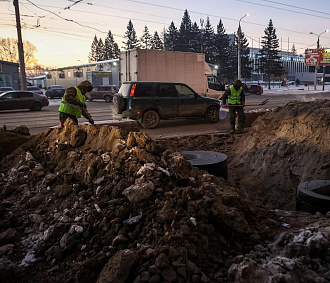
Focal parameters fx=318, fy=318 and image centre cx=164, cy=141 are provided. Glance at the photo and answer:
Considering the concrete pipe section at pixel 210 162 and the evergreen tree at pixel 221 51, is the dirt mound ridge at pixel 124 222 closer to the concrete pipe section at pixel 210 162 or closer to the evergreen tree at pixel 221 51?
the concrete pipe section at pixel 210 162

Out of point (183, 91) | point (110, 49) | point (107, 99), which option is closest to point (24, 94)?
point (107, 99)

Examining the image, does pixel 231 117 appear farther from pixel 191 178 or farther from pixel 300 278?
pixel 300 278

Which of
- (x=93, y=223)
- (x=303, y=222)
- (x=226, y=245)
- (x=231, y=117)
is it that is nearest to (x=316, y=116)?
(x=231, y=117)

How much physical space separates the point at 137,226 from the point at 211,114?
35.2 ft

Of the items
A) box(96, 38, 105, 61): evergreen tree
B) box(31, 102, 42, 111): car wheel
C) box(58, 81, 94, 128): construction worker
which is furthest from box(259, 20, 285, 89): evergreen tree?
box(58, 81, 94, 128): construction worker

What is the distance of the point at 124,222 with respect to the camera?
3381 millimetres

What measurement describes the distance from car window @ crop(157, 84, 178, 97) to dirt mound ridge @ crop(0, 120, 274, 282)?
7618 millimetres

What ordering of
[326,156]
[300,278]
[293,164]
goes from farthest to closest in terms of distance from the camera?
[293,164] < [326,156] < [300,278]

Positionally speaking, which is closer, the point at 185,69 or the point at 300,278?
the point at 300,278

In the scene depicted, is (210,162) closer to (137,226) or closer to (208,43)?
(137,226)

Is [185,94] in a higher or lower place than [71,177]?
higher

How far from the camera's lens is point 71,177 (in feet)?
14.7

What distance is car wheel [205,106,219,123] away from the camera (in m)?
13.6

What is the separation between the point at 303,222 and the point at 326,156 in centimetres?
344
